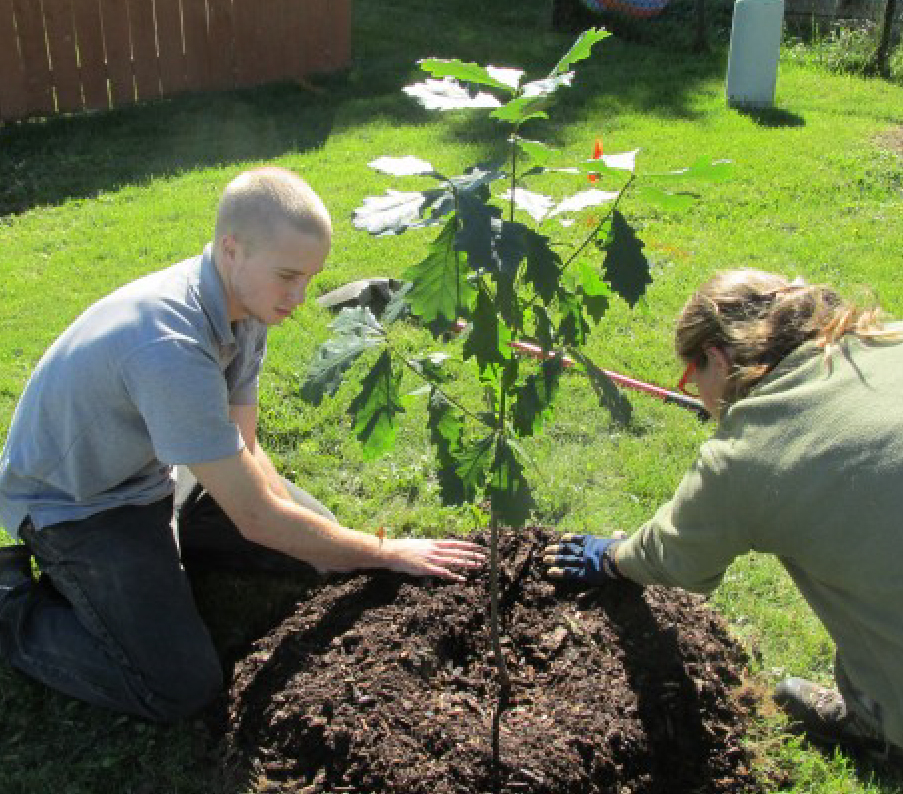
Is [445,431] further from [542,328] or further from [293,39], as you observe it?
[293,39]

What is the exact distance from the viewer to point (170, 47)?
28.0 ft

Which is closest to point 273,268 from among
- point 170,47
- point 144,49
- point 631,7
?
point 144,49

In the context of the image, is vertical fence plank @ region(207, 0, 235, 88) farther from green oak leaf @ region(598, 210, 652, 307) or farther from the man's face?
green oak leaf @ region(598, 210, 652, 307)

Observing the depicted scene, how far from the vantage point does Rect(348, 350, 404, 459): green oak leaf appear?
93.3 inches

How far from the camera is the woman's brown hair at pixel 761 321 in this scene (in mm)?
2305

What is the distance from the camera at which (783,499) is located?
2199mm

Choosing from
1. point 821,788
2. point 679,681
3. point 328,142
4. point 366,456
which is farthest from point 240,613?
point 328,142

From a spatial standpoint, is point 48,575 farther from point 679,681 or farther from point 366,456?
point 679,681

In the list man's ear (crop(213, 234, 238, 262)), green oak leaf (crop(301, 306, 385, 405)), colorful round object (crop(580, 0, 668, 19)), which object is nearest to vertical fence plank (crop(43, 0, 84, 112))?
colorful round object (crop(580, 0, 668, 19))

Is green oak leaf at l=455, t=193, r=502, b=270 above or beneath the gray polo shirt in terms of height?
above

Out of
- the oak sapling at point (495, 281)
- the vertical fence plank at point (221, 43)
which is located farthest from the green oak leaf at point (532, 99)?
the vertical fence plank at point (221, 43)

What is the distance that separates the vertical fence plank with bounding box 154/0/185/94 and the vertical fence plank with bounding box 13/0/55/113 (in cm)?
97

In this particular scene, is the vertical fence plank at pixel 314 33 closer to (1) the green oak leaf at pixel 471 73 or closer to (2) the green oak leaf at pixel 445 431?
(2) the green oak leaf at pixel 445 431

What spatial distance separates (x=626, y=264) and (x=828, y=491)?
66 cm
